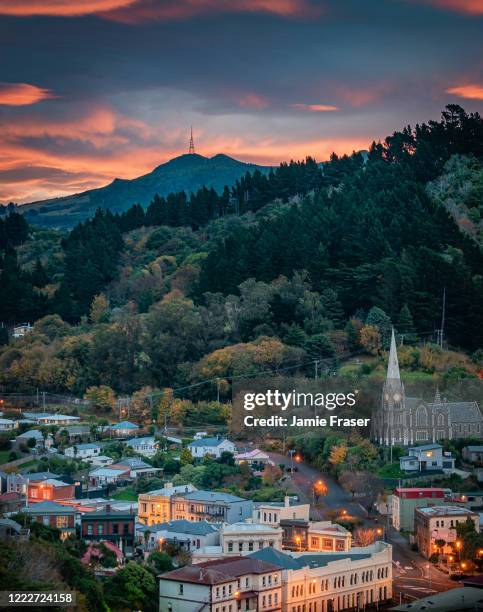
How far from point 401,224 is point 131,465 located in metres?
19.6

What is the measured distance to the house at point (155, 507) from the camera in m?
45.4

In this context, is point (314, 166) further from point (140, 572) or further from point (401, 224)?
point (140, 572)

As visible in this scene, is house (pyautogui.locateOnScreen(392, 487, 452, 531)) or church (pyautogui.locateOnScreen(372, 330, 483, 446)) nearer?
house (pyautogui.locateOnScreen(392, 487, 452, 531))

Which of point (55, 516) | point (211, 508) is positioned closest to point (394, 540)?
point (211, 508)

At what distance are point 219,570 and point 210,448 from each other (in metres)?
18.0

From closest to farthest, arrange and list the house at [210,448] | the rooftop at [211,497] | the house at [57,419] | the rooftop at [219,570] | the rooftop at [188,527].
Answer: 1. the rooftop at [219,570]
2. the rooftop at [188,527]
3. the rooftop at [211,497]
4. the house at [210,448]
5. the house at [57,419]

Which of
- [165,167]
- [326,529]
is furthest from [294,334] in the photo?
[165,167]

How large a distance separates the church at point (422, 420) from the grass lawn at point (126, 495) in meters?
7.87

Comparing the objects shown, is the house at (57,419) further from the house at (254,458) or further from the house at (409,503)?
the house at (409,503)

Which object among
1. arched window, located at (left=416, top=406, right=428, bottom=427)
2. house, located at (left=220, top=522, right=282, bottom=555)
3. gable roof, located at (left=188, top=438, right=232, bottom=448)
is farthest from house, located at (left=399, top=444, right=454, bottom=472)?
house, located at (left=220, top=522, right=282, bottom=555)

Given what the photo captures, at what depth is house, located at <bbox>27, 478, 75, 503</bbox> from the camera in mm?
48281

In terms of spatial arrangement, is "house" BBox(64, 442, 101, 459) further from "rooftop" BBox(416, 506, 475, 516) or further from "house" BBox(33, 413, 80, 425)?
"rooftop" BBox(416, 506, 475, 516)

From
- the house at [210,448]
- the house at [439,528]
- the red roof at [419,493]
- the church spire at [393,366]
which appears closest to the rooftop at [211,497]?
the red roof at [419,493]

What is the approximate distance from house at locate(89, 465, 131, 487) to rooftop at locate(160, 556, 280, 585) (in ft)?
47.8
